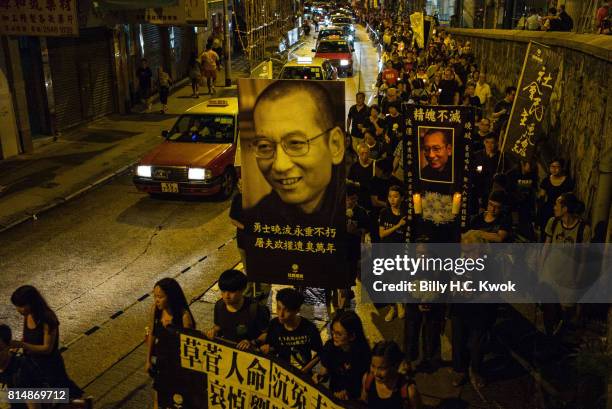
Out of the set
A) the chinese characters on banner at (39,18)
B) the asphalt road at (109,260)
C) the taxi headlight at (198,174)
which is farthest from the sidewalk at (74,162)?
the chinese characters on banner at (39,18)

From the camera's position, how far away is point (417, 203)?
693cm

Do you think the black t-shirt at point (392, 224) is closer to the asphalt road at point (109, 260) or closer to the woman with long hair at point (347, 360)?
the woman with long hair at point (347, 360)

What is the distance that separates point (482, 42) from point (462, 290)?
658 inches

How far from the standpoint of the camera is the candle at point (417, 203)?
6926mm

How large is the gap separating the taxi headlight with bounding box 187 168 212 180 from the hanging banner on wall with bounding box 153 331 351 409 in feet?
23.4

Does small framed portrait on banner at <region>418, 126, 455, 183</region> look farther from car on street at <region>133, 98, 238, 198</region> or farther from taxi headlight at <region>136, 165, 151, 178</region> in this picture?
taxi headlight at <region>136, 165, 151, 178</region>

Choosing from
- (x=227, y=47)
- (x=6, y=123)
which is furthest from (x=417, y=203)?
(x=227, y=47)

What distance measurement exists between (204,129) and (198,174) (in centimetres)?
165

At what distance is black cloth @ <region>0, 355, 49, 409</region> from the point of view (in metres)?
5.25

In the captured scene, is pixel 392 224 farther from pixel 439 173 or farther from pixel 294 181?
pixel 294 181

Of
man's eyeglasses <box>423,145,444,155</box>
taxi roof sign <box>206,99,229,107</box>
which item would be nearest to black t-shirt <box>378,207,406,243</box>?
man's eyeglasses <box>423,145,444,155</box>

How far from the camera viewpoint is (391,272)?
7578 millimetres

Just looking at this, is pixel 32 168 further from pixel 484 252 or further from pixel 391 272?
pixel 484 252

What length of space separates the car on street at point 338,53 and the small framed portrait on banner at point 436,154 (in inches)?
913
